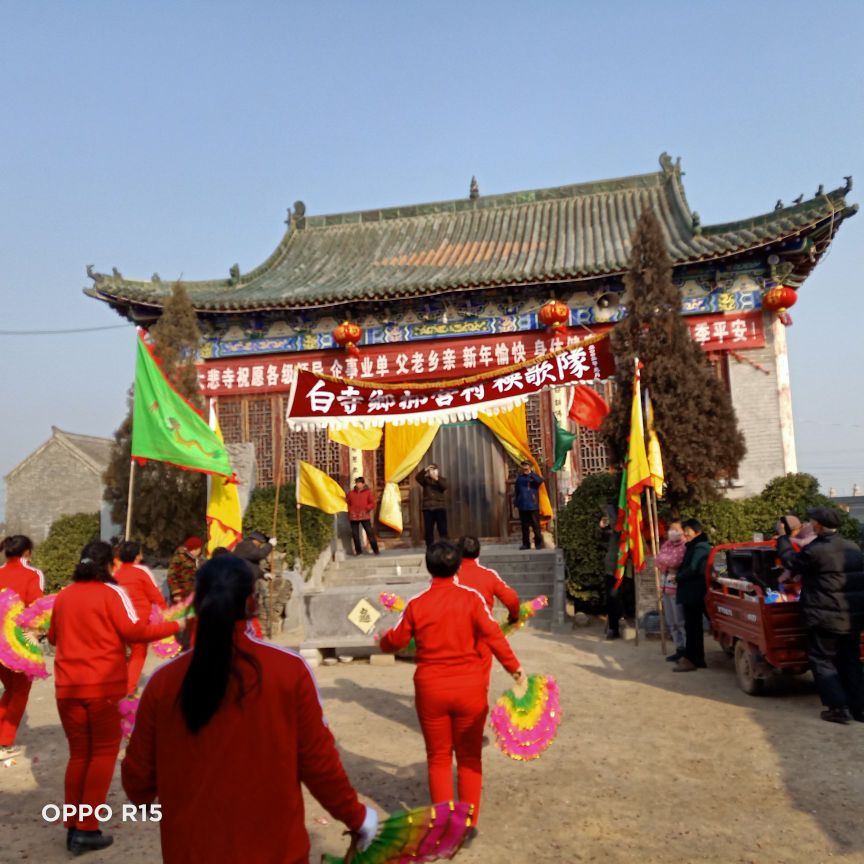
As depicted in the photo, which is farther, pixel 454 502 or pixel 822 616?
pixel 454 502

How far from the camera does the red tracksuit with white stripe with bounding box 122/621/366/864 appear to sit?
6.50 feet

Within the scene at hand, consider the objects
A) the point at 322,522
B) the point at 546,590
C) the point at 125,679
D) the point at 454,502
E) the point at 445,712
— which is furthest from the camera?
the point at 454,502

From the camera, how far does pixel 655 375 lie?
998 cm

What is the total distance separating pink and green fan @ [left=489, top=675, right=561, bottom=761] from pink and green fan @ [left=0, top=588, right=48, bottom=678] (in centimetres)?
307

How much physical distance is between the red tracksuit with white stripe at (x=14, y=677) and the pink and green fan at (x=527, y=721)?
3.38 m

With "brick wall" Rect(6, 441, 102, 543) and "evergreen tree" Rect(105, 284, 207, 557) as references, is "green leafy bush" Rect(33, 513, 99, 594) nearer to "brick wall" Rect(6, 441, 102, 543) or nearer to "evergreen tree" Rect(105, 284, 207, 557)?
"evergreen tree" Rect(105, 284, 207, 557)

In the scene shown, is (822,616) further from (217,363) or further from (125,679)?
(217,363)

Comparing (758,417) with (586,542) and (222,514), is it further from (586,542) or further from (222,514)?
(222,514)

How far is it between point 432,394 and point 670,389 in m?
3.09

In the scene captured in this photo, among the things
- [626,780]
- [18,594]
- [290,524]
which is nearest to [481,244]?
[290,524]

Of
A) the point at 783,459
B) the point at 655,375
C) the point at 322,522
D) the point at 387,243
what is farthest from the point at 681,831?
the point at 387,243

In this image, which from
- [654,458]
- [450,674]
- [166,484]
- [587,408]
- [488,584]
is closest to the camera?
[450,674]

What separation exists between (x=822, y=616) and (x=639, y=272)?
5873mm

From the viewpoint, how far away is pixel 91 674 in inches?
156
